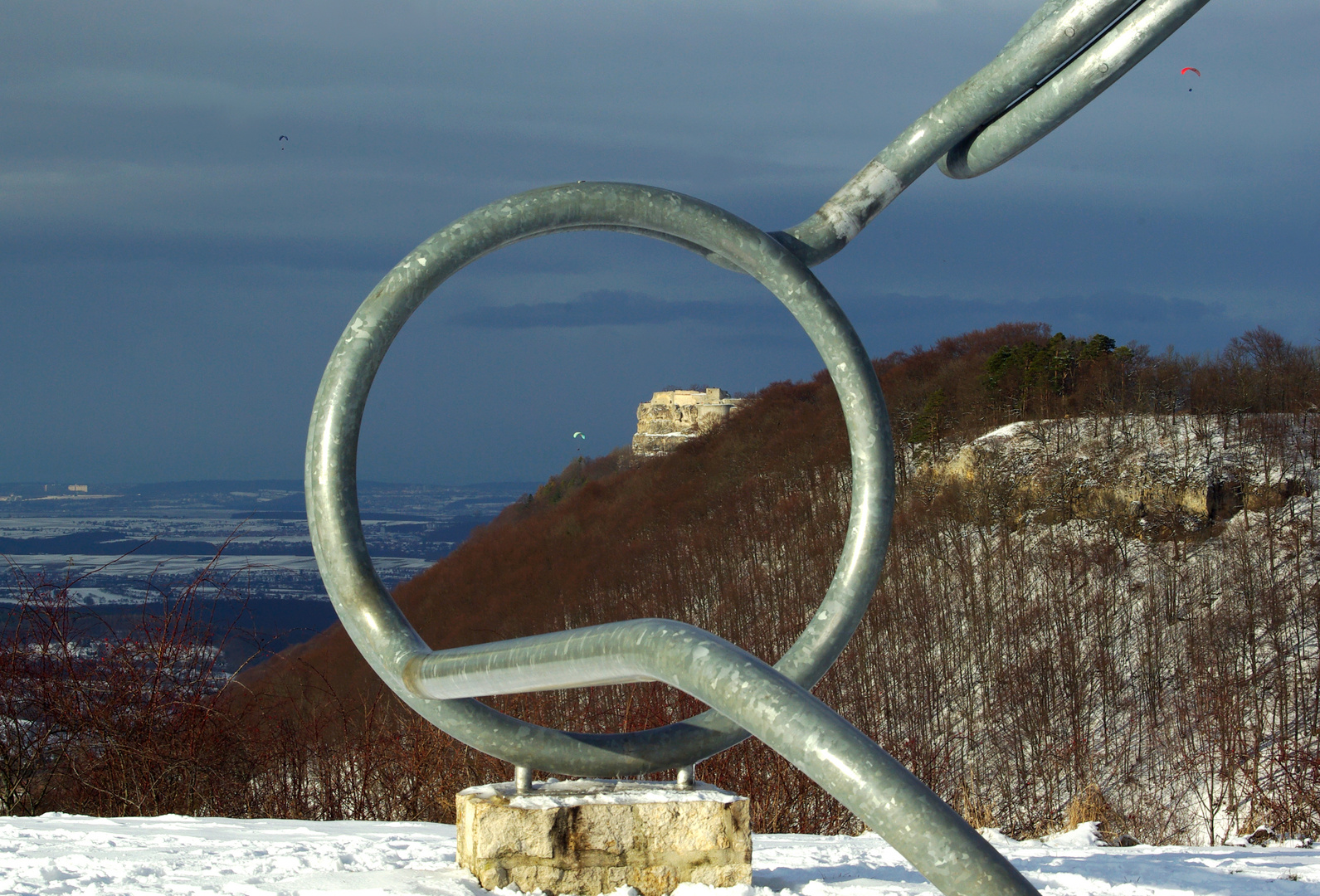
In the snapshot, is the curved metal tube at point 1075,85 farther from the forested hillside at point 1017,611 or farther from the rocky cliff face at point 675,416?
the rocky cliff face at point 675,416

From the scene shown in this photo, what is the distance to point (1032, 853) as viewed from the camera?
740 cm

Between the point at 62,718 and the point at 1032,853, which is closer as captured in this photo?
the point at 1032,853

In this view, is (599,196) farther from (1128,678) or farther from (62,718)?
(1128,678)

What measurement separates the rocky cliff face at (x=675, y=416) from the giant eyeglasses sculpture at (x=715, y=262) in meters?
80.9

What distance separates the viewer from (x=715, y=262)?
4.80m

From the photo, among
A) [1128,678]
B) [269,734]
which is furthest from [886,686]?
[269,734]

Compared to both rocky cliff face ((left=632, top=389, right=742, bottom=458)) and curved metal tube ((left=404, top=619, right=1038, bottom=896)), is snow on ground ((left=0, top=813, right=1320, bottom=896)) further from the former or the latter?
rocky cliff face ((left=632, top=389, right=742, bottom=458))

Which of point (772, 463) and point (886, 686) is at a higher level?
point (772, 463)

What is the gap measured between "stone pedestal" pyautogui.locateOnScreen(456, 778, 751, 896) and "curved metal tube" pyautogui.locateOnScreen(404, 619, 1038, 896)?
74.9 inches

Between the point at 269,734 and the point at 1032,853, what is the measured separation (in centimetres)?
823

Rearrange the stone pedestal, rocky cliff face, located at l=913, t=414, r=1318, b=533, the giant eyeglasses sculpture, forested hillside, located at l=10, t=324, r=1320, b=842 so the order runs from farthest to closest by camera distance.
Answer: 1. rocky cliff face, located at l=913, t=414, r=1318, b=533
2. forested hillside, located at l=10, t=324, r=1320, b=842
3. the stone pedestal
4. the giant eyeglasses sculpture

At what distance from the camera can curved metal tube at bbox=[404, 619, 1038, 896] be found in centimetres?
215

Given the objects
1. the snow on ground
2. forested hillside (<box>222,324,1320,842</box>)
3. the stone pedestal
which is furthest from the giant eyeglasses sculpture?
forested hillside (<box>222,324,1320,842</box>)

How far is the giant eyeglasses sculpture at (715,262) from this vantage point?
3602mm
